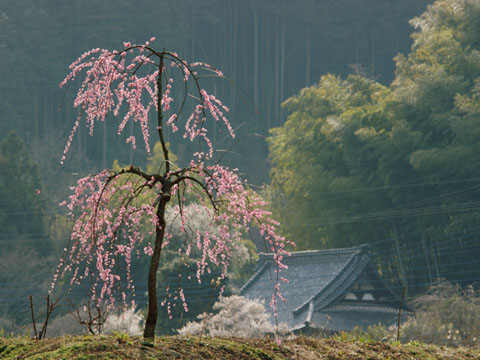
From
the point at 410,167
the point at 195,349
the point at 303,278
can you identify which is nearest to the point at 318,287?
the point at 303,278

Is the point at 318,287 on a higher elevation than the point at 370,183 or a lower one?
lower

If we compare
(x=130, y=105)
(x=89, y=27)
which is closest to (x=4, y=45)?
(x=89, y=27)

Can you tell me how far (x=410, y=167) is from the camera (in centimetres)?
2480

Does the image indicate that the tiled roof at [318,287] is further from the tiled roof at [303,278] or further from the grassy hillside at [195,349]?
the grassy hillside at [195,349]

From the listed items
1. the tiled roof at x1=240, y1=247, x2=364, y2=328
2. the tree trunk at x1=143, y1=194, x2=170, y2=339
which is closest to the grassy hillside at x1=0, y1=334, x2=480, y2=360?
the tree trunk at x1=143, y1=194, x2=170, y2=339

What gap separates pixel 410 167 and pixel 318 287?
5691mm

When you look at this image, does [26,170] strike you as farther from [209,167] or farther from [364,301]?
[209,167]

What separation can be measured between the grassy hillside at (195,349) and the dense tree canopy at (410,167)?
61.9ft

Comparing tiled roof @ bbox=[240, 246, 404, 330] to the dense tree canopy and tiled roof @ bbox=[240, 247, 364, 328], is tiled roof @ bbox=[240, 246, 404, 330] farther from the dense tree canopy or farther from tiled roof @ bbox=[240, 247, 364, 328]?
the dense tree canopy

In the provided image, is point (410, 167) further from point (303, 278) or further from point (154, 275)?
point (154, 275)

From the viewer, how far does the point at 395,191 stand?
80.8 feet

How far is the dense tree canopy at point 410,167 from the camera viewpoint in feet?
75.3

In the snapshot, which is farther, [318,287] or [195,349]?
[318,287]

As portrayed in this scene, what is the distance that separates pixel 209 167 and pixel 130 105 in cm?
81
